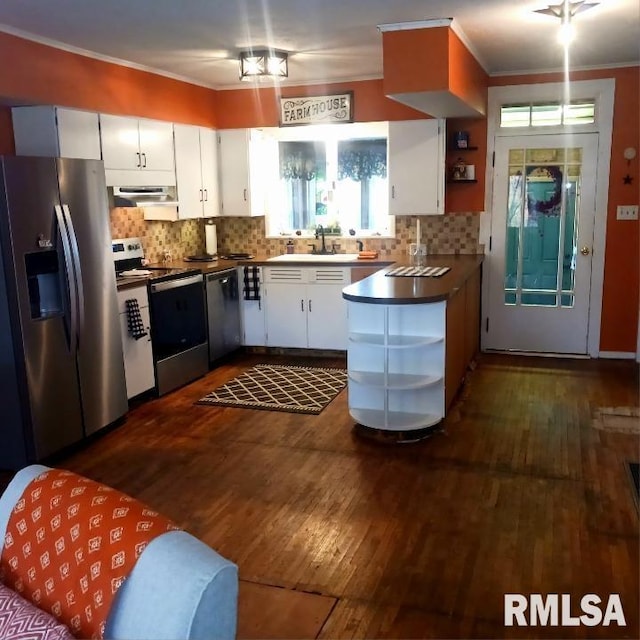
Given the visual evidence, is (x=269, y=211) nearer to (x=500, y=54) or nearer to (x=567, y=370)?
(x=500, y=54)

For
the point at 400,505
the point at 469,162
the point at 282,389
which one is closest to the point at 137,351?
the point at 282,389

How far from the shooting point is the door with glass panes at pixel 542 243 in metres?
5.71

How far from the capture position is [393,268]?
518 cm

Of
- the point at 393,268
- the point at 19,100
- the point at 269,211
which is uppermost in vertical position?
the point at 19,100

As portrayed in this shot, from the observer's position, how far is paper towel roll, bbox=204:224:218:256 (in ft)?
21.3

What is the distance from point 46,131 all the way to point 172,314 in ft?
5.20

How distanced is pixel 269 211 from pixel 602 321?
10.9ft

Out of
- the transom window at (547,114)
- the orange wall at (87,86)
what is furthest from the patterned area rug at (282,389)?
the transom window at (547,114)

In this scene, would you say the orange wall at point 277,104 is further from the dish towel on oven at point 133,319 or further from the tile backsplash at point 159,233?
the dish towel on oven at point 133,319

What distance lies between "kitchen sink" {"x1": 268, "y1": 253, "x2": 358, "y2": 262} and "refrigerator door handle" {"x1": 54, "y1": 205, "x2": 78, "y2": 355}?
7.91 ft

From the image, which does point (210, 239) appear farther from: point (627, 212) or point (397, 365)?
point (627, 212)

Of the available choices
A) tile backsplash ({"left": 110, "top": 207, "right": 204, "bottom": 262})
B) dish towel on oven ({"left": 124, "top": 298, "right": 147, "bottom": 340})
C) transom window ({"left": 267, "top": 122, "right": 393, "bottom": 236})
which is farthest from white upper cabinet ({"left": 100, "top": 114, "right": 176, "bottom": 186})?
transom window ({"left": 267, "top": 122, "right": 393, "bottom": 236})

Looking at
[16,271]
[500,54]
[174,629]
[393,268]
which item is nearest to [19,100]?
[16,271]

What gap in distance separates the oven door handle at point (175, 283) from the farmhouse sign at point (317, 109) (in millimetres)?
1852
